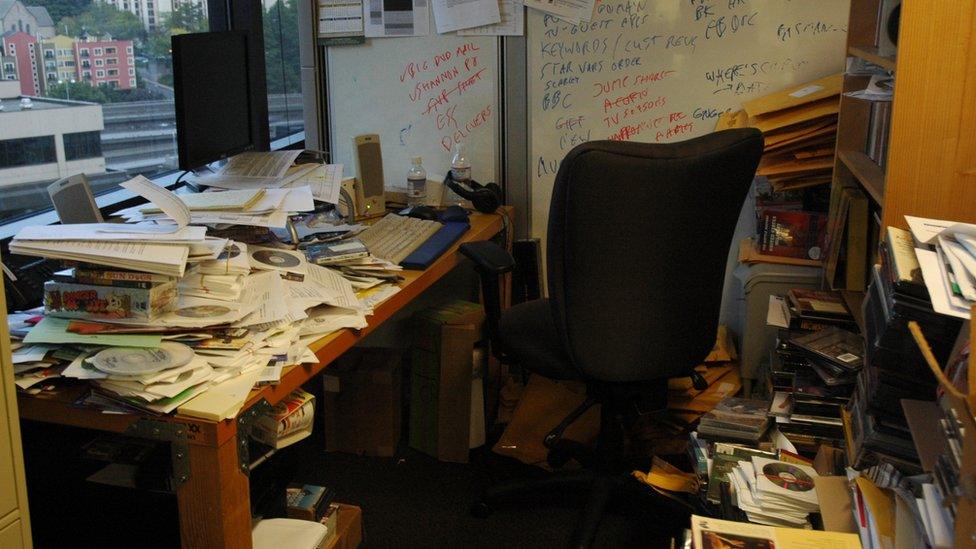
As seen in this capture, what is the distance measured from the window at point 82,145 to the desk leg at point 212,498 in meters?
1.32

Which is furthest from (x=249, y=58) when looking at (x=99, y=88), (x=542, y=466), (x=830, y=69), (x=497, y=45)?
(x=830, y=69)

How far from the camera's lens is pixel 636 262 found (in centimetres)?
211

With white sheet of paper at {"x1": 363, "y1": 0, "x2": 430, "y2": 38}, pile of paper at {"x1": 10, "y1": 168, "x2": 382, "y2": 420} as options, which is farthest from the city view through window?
pile of paper at {"x1": 10, "y1": 168, "x2": 382, "y2": 420}

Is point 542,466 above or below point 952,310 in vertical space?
below

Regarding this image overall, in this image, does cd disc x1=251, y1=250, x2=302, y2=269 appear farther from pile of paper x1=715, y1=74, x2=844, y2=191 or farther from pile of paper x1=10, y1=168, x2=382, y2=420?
pile of paper x1=715, y1=74, x2=844, y2=191

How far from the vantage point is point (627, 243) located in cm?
209

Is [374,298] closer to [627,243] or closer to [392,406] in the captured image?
[627,243]

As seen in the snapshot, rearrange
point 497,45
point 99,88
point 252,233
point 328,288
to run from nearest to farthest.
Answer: point 328,288 < point 252,233 < point 99,88 < point 497,45

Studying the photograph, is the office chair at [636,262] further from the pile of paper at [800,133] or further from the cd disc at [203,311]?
the cd disc at [203,311]

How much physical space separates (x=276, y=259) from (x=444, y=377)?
857 mm

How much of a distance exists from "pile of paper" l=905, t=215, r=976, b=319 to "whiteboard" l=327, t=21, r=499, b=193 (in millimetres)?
1818

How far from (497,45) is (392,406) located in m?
1.24

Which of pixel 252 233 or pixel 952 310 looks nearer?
pixel 952 310

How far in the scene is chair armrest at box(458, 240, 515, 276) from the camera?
2.41 meters
